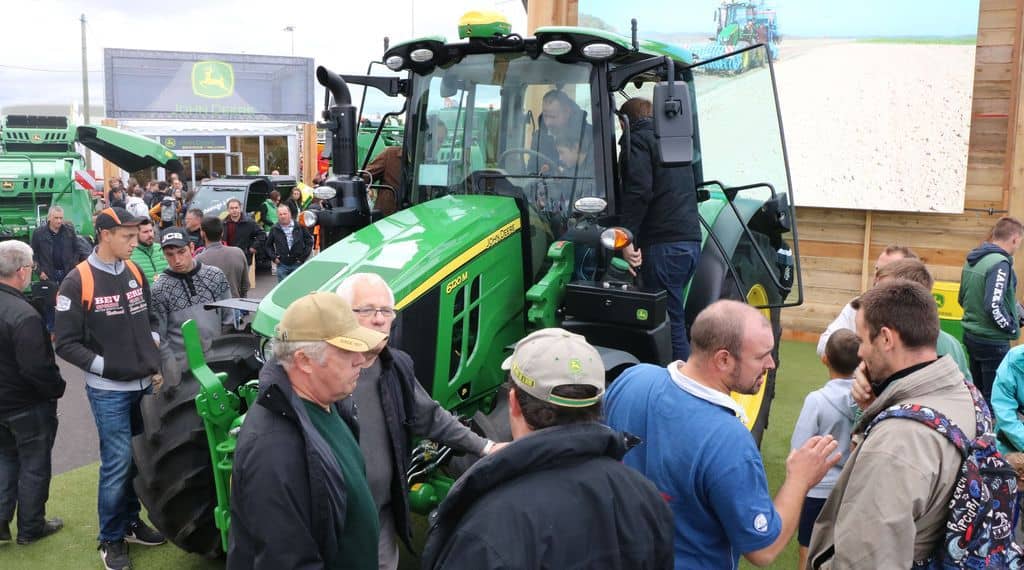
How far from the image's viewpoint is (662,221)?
4.66 m

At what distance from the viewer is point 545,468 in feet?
5.98

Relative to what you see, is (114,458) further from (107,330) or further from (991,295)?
(991,295)

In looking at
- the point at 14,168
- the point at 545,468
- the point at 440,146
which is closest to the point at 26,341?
the point at 440,146

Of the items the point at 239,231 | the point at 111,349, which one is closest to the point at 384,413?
the point at 111,349

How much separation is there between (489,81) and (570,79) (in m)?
0.47

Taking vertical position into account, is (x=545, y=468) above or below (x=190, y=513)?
above

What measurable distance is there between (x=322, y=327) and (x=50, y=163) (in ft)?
35.7

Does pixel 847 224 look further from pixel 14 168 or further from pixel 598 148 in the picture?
pixel 14 168

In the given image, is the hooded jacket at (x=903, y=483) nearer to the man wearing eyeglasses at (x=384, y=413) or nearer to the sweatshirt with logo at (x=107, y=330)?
the man wearing eyeglasses at (x=384, y=413)

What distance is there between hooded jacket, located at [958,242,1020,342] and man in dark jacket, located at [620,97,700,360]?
2.46 metres

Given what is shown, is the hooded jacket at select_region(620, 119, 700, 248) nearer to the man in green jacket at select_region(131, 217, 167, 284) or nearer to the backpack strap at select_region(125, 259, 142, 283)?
the backpack strap at select_region(125, 259, 142, 283)

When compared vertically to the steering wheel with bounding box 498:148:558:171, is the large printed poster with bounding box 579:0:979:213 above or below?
above

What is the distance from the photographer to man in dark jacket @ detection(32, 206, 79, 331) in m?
9.87

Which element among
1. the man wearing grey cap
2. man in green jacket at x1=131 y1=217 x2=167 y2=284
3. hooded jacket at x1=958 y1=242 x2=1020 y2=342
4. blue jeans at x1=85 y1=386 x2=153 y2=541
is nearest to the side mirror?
the man wearing grey cap
